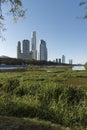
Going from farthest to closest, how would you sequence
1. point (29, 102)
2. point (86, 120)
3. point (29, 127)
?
point (29, 102) → point (86, 120) → point (29, 127)

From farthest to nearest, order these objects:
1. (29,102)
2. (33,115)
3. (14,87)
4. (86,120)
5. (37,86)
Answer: (14,87) → (37,86) → (29,102) → (33,115) → (86,120)

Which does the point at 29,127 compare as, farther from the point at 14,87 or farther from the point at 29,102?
the point at 14,87

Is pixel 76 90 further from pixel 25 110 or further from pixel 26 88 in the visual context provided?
pixel 25 110

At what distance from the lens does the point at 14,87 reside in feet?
74.5

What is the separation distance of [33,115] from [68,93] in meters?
6.92

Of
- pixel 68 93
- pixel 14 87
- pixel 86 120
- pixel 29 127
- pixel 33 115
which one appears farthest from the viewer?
pixel 14 87

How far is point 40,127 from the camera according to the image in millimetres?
8508

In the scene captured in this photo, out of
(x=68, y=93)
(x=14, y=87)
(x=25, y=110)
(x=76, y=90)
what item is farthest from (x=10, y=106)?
(x=14, y=87)

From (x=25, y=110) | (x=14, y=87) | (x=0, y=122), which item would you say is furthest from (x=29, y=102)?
(x=14, y=87)

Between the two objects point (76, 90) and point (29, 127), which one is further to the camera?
point (76, 90)

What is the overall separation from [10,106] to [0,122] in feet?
9.74

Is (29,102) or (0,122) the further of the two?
(29,102)

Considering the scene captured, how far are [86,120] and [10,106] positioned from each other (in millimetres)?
3398

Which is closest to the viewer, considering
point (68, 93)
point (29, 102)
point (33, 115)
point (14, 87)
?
point (33, 115)
